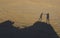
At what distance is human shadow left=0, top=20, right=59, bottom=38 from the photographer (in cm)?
94

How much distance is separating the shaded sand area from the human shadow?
3.9 inches

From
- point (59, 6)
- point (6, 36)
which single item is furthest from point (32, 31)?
point (59, 6)

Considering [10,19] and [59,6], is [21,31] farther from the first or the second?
[59,6]

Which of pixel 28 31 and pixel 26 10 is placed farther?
pixel 26 10

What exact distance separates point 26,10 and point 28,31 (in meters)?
0.21

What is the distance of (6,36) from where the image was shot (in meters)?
0.93

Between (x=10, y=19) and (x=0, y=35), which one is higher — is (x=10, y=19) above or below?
above

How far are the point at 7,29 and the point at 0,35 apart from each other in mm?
62

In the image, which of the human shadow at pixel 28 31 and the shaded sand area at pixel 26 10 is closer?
the human shadow at pixel 28 31

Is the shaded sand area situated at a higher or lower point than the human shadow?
higher

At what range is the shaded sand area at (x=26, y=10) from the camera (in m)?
1.08

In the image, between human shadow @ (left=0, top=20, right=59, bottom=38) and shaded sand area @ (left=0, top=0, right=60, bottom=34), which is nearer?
human shadow @ (left=0, top=20, right=59, bottom=38)

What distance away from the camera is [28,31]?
3.13 ft

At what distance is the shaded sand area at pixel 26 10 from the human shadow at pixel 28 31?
0.32ft
